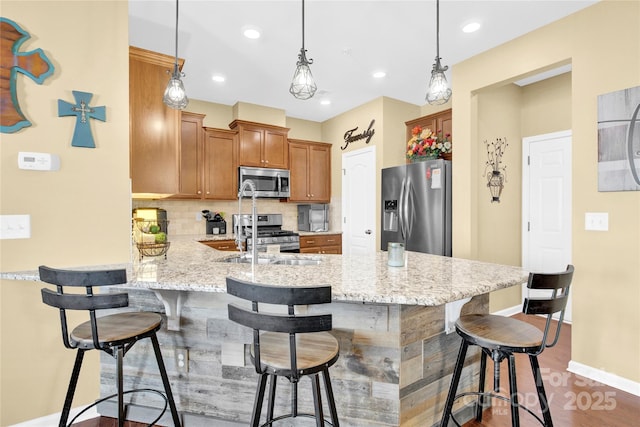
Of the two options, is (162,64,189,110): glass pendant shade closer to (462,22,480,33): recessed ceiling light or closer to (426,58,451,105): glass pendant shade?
(426,58,451,105): glass pendant shade

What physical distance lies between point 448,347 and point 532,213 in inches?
110

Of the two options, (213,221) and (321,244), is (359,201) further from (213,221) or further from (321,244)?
(213,221)

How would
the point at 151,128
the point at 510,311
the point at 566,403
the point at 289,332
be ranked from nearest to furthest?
the point at 289,332, the point at 566,403, the point at 151,128, the point at 510,311

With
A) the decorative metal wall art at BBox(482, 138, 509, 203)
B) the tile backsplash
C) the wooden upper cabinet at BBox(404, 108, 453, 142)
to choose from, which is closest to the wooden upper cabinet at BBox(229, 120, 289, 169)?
the tile backsplash

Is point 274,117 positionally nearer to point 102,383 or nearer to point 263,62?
point 263,62

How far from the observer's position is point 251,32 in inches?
110

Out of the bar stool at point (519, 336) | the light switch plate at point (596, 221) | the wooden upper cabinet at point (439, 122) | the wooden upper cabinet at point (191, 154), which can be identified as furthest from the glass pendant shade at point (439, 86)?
the wooden upper cabinet at point (191, 154)

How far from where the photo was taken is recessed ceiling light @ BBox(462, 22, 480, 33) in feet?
8.85

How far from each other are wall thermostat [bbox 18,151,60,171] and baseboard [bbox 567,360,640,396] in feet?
12.4

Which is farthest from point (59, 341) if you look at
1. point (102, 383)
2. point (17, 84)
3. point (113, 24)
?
point (113, 24)

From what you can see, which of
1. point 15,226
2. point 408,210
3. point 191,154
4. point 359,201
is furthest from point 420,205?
point 15,226

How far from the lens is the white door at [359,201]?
462cm

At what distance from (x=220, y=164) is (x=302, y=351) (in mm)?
3588

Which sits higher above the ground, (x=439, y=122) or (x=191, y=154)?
(x=439, y=122)
